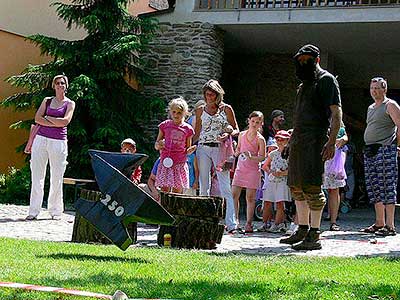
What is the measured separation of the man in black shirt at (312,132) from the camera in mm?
6539

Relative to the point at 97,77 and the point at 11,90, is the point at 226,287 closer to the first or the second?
the point at 97,77

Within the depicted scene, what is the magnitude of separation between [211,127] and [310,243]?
86.6 inches

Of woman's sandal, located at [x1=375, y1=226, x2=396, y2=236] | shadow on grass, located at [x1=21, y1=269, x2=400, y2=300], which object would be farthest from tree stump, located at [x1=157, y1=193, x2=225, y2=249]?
woman's sandal, located at [x1=375, y1=226, x2=396, y2=236]

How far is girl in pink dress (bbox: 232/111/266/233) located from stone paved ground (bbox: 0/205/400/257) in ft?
1.53

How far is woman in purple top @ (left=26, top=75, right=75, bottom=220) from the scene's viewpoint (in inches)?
365

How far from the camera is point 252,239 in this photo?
790 centimetres

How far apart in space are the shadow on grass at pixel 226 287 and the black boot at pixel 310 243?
6.83 feet

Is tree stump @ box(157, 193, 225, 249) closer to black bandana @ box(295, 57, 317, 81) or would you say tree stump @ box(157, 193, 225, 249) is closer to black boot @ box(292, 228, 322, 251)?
black boot @ box(292, 228, 322, 251)

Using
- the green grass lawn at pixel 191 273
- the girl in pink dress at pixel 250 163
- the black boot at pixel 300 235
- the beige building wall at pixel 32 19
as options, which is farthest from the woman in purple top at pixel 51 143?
the beige building wall at pixel 32 19

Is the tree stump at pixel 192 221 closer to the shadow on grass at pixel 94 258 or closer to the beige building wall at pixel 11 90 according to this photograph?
the shadow on grass at pixel 94 258

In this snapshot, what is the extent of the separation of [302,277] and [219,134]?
12.4 feet

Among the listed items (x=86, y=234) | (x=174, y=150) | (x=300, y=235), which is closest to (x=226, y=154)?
(x=174, y=150)

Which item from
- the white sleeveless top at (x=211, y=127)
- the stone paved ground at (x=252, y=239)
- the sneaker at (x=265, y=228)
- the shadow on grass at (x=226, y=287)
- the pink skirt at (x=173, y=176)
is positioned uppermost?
the white sleeveless top at (x=211, y=127)

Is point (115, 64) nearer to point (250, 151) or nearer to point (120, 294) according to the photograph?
point (250, 151)
